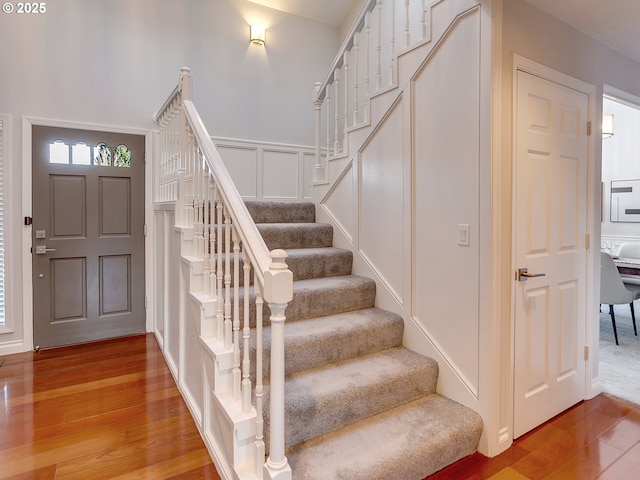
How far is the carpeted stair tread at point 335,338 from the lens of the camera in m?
1.97

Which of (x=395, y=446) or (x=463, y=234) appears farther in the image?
(x=463, y=234)

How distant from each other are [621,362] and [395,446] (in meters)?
2.61

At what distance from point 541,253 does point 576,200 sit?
539mm

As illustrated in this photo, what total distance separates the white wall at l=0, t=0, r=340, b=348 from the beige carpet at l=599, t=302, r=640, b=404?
3819 mm

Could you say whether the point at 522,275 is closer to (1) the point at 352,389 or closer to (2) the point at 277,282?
(1) the point at 352,389

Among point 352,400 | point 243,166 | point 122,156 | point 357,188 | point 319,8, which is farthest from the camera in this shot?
point 319,8

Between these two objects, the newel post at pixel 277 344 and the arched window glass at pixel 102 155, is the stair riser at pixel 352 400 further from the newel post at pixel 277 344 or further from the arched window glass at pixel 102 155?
the arched window glass at pixel 102 155

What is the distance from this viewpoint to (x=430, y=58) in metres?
2.14

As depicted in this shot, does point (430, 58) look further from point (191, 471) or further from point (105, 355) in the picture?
point (105, 355)

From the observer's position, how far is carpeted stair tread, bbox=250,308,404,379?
6.45 feet

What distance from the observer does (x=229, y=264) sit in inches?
69.1

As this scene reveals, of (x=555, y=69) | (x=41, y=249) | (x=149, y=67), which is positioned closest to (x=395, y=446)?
(x=555, y=69)

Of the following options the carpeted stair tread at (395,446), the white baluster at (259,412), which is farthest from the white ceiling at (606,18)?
the carpeted stair tread at (395,446)

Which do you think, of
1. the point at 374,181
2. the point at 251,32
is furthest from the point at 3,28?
the point at 374,181
